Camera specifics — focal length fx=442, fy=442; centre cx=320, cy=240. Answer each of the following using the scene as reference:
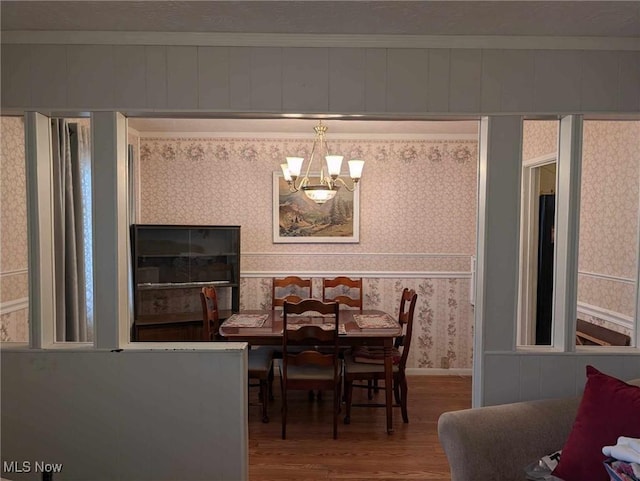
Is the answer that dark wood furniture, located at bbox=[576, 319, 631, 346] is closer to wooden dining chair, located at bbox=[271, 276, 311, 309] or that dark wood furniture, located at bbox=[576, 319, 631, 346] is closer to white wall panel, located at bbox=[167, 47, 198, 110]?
wooden dining chair, located at bbox=[271, 276, 311, 309]

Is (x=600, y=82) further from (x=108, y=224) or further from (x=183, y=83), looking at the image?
(x=108, y=224)

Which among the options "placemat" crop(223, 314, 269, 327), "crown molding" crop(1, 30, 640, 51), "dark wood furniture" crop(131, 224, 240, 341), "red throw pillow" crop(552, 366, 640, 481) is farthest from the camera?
"dark wood furniture" crop(131, 224, 240, 341)

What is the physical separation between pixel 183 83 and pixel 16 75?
74 cm

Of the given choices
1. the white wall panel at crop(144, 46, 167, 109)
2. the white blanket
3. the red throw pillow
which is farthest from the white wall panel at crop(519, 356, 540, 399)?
the white wall panel at crop(144, 46, 167, 109)

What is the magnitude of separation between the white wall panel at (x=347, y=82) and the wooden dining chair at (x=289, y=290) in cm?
244

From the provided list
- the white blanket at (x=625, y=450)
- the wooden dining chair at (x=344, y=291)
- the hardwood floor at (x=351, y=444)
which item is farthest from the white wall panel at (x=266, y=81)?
the wooden dining chair at (x=344, y=291)

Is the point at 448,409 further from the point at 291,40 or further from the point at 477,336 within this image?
the point at 291,40

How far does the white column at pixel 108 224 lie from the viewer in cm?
202

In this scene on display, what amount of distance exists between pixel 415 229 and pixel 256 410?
2273 mm

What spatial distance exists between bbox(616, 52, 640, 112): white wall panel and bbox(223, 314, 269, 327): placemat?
8.69 ft

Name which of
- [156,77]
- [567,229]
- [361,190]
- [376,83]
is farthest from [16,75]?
[361,190]

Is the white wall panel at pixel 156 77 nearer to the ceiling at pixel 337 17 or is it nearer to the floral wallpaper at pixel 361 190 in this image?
the ceiling at pixel 337 17

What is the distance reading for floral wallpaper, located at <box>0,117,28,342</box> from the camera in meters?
2.59

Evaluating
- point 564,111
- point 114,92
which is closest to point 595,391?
point 564,111
